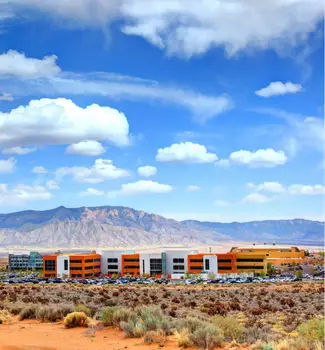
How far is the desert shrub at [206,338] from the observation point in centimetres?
1841

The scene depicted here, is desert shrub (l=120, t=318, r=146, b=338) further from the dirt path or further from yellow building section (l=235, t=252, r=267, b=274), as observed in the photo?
yellow building section (l=235, t=252, r=267, b=274)

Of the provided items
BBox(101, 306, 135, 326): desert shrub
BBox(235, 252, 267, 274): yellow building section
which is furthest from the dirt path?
BBox(235, 252, 267, 274): yellow building section

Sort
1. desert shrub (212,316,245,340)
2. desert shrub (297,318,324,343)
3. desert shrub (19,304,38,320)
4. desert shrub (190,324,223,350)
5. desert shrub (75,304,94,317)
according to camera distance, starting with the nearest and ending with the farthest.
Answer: desert shrub (190,324,223,350) < desert shrub (297,318,324,343) < desert shrub (212,316,245,340) < desert shrub (75,304,94,317) < desert shrub (19,304,38,320)

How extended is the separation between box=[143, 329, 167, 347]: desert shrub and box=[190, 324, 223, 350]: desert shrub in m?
1.35

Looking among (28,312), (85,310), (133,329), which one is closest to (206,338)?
(133,329)

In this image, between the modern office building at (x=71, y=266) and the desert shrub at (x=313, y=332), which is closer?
the desert shrub at (x=313, y=332)

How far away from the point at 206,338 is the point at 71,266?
122 metres

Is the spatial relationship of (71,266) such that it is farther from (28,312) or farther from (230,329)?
(230,329)

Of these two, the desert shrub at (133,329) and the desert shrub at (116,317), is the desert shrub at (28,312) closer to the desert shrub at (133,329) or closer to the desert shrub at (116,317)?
the desert shrub at (116,317)

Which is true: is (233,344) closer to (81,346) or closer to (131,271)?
(81,346)

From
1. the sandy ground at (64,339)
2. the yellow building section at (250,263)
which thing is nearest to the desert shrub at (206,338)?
the sandy ground at (64,339)

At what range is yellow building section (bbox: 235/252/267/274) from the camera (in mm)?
131875

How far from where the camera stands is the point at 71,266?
13612cm

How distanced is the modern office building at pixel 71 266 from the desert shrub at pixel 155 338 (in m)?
116
